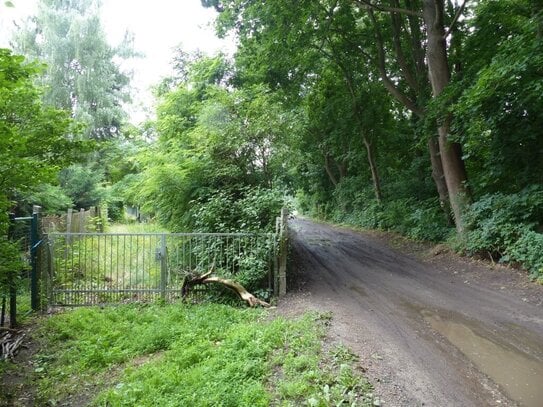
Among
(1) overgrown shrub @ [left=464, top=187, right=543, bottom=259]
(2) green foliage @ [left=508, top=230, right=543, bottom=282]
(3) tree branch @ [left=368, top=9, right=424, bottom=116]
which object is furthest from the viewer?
(3) tree branch @ [left=368, top=9, right=424, bottom=116]

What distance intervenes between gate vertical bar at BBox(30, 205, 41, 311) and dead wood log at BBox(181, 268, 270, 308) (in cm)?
305

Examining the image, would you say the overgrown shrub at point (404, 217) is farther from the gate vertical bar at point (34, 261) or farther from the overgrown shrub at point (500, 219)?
the gate vertical bar at point (34, 261)

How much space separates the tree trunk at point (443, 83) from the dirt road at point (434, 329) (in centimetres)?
255

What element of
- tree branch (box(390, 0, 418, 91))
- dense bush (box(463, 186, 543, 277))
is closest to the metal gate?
dense bush (box(463, 186, 543, 277))

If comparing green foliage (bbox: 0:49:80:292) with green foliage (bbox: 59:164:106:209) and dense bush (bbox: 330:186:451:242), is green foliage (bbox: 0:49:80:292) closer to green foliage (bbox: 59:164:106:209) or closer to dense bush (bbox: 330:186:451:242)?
dense bush (bbox: 330:186:451:242)

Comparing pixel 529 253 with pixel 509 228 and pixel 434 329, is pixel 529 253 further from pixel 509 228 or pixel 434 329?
pixel 434 329

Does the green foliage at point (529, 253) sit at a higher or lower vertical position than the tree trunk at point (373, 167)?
lower

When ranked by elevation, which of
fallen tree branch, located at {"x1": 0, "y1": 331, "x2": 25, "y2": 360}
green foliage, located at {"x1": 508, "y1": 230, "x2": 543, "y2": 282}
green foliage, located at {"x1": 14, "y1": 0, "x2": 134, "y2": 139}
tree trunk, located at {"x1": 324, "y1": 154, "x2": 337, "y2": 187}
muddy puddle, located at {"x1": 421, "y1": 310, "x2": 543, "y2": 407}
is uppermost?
green foliage, located at {"x1": 14, "y1": 0, "x2": 134, "y2": 139}

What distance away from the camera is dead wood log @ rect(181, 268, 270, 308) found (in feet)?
24.6

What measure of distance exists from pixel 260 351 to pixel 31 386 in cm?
327

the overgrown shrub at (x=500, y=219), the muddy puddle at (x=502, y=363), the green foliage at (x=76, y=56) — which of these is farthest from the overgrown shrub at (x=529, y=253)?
the green foliage at (x=76, y=56)

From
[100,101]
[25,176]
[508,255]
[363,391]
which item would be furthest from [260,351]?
[100,101]

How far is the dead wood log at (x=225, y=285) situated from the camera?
7494 mm

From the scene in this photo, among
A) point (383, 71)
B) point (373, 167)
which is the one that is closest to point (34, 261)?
point (383, 71)
